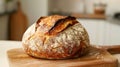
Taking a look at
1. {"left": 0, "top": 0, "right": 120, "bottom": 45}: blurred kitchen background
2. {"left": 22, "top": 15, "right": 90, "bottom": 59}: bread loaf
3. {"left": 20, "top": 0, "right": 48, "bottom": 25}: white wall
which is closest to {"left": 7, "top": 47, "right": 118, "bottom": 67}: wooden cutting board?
{"left": 22, "top": 15, "right": 90, "bottom": 59}: bread loaf

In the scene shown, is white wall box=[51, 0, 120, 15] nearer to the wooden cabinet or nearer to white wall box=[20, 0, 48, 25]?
white wall box=[20, 0, 48, 25]

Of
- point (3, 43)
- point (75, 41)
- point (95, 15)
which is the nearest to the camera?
point (75, 41)

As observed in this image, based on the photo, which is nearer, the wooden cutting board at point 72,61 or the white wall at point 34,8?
the wooden cutting board at point 72,61

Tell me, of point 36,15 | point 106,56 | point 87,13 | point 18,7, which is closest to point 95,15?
point 87,13

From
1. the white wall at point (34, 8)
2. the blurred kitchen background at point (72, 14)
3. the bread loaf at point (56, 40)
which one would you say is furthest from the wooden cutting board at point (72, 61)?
the white wall at point (34, 8)

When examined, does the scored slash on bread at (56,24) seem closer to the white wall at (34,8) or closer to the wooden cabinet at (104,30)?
the wooden cabinet at (104,30)

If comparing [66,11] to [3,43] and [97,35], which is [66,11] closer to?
[97,35]
